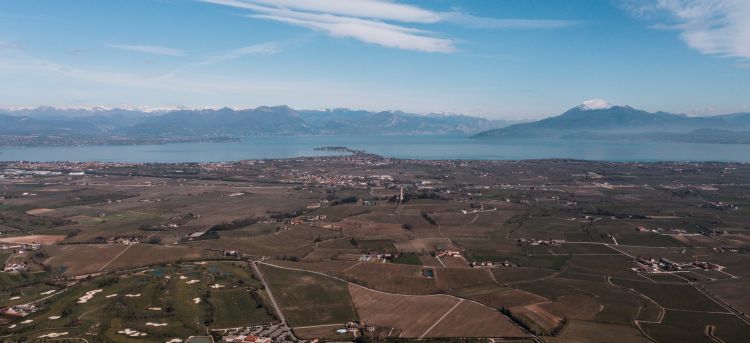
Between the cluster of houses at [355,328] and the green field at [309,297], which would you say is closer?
the cluster of houses at [355,328]

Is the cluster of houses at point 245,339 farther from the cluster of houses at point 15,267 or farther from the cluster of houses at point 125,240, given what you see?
the cluster of houses at point 125,240

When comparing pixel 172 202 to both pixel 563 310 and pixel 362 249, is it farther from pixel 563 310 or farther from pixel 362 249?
pixel 563 310

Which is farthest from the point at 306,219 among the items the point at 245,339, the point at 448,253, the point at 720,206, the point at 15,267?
the point at 720,206

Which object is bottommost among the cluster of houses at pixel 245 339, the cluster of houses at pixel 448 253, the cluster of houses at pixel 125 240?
the cluster of houses at pixel 245 339

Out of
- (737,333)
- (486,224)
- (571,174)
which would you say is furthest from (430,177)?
(737,333)

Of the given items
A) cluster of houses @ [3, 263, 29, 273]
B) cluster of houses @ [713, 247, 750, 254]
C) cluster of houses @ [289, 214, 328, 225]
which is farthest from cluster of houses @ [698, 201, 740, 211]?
cluster of houses @ [3, 263, 29, 273]

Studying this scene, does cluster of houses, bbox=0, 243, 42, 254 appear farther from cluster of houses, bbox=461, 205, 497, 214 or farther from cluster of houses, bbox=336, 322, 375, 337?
cluster of houses, bbox=461, 205, 497, 214

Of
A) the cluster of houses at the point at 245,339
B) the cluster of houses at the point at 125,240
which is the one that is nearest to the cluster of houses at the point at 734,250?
the cluster of houses at the point at 245,339
